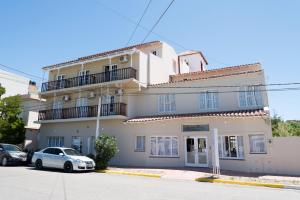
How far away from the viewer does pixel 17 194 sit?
27.8 feet

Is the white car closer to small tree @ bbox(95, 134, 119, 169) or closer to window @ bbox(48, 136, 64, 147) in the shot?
small tree @ bbox(95, 134, 119, 169)

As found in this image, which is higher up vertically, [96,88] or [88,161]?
[96,88]

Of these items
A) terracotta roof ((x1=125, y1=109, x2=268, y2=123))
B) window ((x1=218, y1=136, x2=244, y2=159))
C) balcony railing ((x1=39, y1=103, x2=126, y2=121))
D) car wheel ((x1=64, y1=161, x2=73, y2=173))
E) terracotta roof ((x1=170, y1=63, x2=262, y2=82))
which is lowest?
car wheel ((x1=64, y1=161, x2=73, y2=173))

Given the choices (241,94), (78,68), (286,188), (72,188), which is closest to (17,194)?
(72,188)

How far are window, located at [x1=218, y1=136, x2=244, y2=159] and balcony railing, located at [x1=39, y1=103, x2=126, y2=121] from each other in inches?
334

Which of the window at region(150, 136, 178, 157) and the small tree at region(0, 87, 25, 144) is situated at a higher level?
the small tree at region(0, 87, 25, 144)

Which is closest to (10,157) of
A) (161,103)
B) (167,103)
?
(161,103)

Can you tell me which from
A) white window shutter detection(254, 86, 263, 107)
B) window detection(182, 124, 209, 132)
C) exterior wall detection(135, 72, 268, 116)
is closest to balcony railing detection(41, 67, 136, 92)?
exterior wall detection(135, 72, 268, 116)

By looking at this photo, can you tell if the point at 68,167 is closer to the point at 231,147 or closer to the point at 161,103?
the point at 161,103

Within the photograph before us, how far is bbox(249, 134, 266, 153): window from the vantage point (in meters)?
16.5

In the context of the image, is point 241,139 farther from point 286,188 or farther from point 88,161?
point 88,161

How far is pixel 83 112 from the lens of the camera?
912 inches

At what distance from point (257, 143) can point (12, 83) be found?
1245 inches

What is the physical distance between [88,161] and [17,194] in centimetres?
800
